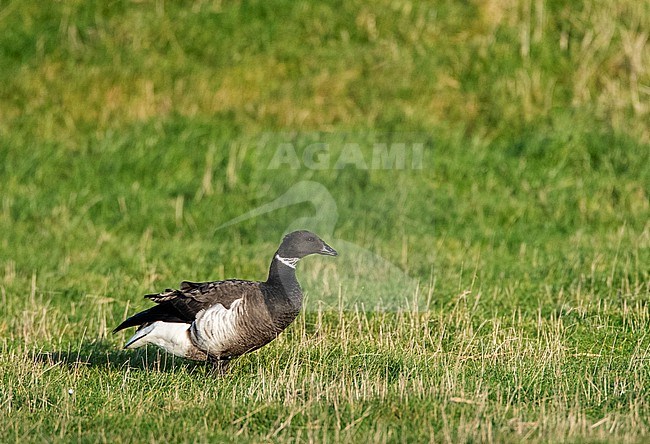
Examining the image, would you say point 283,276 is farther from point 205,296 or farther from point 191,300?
point 191,300

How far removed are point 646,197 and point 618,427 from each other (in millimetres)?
8529

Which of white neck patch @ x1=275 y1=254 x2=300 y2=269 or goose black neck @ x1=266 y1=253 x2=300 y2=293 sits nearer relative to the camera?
goose black neck @ x1=266 y1=253 x2=300 y2=293

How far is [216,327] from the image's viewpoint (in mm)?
8430

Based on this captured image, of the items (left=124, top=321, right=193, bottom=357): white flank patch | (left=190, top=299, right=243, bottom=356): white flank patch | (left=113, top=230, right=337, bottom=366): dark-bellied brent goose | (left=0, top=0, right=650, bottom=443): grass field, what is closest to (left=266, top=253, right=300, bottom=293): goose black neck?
(left=113, top=230, right=337, bottom=366): dark-bellied brent goose

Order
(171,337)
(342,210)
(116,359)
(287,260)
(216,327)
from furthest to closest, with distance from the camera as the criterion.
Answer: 1. (342,210)
2. (116,359)
3. (287,260)
4. (171,337)
5. (216,327)

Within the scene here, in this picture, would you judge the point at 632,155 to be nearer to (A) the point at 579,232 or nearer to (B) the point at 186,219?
(A) the point at 579,232

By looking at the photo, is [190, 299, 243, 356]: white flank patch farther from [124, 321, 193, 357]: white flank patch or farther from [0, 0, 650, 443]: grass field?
[0, 0, 650, 443]: grass field

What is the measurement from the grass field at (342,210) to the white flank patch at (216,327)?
0.95 feet

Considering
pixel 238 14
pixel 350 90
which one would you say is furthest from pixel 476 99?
pixel 238 14

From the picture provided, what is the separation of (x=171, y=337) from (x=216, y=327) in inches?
16.0

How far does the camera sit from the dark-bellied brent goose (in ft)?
27.7

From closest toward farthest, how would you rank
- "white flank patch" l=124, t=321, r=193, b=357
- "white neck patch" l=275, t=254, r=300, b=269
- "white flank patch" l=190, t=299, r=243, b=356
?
"white flank patch" l=190, t=299, r=243, b=356, "white flank patch" l=124, t=321, r=193, b=357, "white neck patch" l=275, t=254, r=300, b=269

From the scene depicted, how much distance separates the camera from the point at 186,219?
1473 centimetres

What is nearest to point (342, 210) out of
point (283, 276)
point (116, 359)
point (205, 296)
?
point (116, 359)
